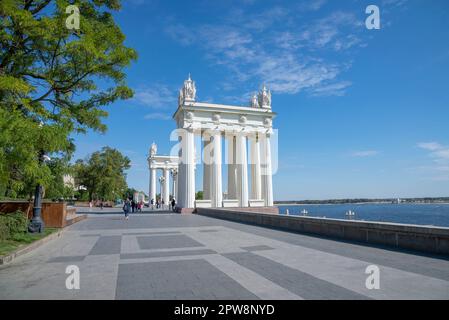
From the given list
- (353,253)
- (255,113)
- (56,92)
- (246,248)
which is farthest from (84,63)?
(255,113)

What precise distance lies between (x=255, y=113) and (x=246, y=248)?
36659 mm

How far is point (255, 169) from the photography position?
47.8 m

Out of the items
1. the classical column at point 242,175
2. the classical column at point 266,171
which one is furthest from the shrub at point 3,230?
the classical column at point 266,171

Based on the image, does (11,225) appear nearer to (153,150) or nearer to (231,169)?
(231,169)

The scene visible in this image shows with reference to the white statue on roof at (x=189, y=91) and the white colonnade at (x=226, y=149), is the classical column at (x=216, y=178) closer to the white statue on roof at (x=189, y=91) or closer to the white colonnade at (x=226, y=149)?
the white colonnade at (x=226, y=149)

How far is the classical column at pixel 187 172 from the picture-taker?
39.8 m

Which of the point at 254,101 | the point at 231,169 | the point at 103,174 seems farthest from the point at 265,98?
the point at 103,174

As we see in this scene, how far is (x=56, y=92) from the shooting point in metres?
12.3

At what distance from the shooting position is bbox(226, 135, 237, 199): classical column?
4720 centimetres

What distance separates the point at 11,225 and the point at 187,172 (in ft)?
91.7

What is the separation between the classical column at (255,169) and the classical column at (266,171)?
0.62 m

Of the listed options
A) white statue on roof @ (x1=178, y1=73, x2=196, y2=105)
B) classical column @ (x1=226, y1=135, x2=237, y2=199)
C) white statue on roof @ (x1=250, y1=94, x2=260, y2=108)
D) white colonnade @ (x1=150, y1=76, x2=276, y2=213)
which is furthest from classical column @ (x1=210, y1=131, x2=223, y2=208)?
white statue on roof @ (x1=250, y1=94, x2=260, y2=108)

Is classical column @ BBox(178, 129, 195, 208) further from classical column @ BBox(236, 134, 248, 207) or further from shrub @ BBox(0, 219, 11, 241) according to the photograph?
shrub @ BBox(0, 219, 11, 241)
